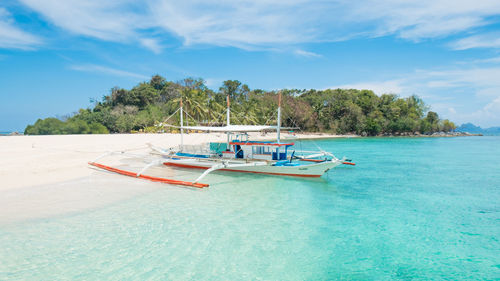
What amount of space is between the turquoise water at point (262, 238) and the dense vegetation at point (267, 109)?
109 ft

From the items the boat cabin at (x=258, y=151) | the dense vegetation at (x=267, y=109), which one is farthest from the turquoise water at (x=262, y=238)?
the dense vegetation at (x=267, y=109)

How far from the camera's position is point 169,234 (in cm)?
679

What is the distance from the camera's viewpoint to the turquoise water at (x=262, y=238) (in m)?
5.29

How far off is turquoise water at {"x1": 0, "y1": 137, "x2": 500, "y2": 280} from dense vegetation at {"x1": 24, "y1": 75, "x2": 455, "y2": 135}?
33.2 m

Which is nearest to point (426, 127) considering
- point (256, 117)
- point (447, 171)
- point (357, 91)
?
point (357, 91)

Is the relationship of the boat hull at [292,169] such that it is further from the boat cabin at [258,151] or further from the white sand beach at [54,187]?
the white sand beach at [54,187]

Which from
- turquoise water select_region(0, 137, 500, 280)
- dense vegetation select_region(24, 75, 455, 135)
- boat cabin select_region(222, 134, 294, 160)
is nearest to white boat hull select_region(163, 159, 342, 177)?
boat cabin select_region(222, 134, 294, 160)

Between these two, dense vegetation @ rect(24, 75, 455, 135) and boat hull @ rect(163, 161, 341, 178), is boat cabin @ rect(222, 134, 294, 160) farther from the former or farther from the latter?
dense vegetation @ rect(24, 75, 455, 135)

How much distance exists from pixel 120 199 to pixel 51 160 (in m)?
8.98

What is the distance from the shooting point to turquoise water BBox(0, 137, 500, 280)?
17.4 feet

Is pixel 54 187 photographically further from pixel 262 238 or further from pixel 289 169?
pixel 289 169

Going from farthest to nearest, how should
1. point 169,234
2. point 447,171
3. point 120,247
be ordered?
point 447,171 → point 169,234 → point 120,247

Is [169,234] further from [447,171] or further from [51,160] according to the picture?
[447,171]

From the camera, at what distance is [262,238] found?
6672 millimetres
